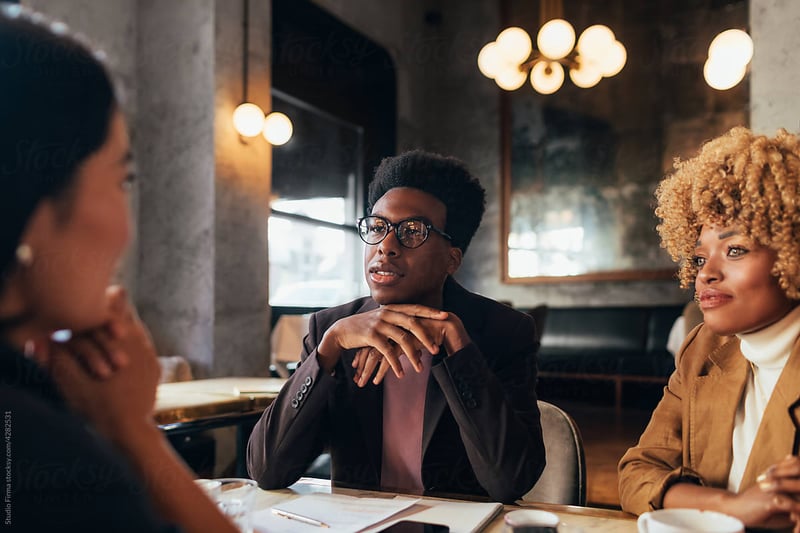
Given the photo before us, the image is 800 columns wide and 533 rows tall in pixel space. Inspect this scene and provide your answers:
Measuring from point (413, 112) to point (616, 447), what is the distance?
4.62 metres

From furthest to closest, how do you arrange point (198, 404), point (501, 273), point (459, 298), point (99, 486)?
point (501, 273) → point (198, 404) → point (459, 298) → point (99, 486)

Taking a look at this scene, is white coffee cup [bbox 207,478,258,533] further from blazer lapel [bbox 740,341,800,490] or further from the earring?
blazer lapel [bbox 740,341,800,490]

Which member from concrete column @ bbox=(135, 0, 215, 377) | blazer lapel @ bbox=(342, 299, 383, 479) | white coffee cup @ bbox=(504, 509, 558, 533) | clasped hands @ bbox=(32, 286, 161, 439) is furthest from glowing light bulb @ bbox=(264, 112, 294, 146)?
clasped hands @ bbox=(32, 286, 161, 439)

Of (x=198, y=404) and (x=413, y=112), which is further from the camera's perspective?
(x=413, y=112)

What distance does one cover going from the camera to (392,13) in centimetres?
713

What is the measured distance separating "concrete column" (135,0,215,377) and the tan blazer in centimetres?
323

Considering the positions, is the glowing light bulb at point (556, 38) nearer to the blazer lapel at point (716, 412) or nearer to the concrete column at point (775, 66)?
the concrete column at point (775, 66)

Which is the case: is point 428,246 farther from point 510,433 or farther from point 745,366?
point 745,366

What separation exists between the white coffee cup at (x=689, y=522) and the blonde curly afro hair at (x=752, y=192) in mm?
517

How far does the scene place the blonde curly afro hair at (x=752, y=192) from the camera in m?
1.17

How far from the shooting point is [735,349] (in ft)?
4.30

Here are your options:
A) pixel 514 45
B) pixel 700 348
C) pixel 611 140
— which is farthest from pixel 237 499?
pixel 611 140

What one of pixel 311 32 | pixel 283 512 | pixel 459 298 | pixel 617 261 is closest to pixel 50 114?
pixel 283 512

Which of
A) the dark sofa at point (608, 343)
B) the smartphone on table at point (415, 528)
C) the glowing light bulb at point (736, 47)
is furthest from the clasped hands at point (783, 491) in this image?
the dark sofa at point (608, 343)
